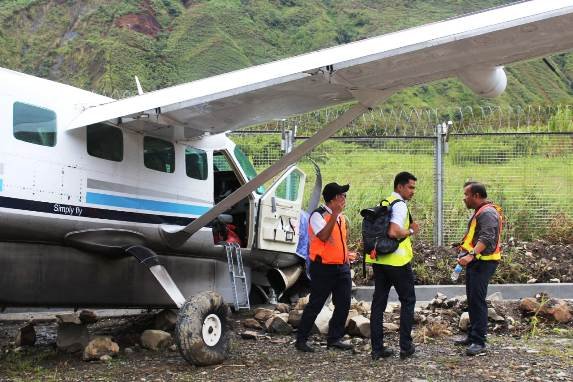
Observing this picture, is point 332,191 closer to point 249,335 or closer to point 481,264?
point 481,264

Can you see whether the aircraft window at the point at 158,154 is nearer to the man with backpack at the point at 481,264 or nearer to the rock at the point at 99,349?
the rock at the point at 99,349

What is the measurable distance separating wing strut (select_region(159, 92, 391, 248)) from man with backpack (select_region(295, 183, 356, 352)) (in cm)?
49

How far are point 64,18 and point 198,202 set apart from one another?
182 ft

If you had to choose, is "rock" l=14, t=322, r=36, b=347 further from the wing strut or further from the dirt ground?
the wing strut

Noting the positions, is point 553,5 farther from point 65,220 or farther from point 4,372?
point 4,372

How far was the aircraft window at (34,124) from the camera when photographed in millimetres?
6516

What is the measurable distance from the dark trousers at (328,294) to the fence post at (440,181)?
225 inches

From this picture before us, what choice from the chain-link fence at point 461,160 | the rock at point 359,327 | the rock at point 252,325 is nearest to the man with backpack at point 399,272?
the rock at point 359,327

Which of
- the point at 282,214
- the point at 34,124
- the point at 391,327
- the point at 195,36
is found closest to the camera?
the point at 34,124

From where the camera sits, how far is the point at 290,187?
10.2 metres

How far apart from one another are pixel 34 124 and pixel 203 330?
2437 mm

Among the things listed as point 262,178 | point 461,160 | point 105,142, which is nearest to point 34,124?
point 105,142

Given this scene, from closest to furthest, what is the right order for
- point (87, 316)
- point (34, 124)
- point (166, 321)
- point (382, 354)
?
point (34, 124) → point (382, 354) → point (87, 316) → point (166, 321)

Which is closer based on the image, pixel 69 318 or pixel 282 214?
pixel 69 318
